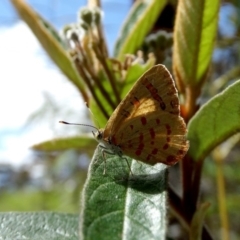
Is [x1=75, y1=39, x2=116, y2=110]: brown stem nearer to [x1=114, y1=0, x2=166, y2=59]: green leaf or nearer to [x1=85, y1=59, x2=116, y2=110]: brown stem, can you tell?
[x1=85, y1=59, x2=116, y2=110]: brown stem

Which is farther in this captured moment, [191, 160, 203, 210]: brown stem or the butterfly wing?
[191, 160, 203, 210]: brown stem

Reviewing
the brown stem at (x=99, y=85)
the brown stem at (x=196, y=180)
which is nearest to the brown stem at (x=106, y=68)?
the brown stem at (x=99, y=85)

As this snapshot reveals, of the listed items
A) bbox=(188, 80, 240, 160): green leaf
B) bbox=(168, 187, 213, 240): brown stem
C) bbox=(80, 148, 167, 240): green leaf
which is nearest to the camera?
bbox=(80, 148, 167, 240): green leaf

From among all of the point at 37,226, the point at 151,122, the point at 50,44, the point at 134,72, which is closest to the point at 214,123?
the point at 151,122

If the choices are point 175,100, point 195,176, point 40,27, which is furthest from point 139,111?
point 40,27

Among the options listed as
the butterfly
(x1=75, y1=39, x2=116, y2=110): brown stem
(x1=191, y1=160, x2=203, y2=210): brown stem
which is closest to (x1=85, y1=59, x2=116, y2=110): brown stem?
(x1=75, y1=39, x2=116, y2=110): brown stem

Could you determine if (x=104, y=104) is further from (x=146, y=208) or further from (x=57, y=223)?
(x=146, y=208)
